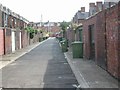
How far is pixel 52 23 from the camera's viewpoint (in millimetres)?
162875

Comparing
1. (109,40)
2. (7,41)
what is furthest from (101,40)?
(7,41)

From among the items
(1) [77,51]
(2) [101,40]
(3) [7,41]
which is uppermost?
(2) [101,40]

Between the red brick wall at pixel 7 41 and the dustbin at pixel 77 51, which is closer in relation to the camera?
the dustbin at pixel 77 51

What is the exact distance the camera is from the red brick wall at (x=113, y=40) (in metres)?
12.1

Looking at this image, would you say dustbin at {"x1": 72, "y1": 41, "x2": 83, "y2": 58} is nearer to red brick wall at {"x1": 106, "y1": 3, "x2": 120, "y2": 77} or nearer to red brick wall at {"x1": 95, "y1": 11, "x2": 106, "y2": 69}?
red brick wall at {"x1": 95, "y1": 11, "x2": 106, "y2": 69}

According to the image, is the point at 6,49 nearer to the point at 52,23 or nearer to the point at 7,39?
the point at 7,39

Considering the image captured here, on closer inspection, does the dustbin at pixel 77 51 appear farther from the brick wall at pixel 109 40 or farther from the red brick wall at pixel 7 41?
the red brick wall at pixel 7 41

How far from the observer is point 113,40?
12844 mm

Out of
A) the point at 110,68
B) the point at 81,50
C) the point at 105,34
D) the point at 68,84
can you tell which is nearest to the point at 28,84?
the point at 68,84

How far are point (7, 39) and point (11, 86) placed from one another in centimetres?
1969

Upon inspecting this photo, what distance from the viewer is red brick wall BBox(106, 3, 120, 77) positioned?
475 inches

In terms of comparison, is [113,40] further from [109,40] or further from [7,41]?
[7,41]

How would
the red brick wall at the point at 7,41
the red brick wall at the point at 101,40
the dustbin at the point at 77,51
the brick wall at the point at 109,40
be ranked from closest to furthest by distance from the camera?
the brick wall at the point at 109,40
the red brick wall at the point at 101,40
the dustbin at the point at 77,51
the red brick wall at the point at 7,41

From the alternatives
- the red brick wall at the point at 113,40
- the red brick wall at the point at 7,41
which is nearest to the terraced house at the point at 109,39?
the red brick wall at the point at 113,40
